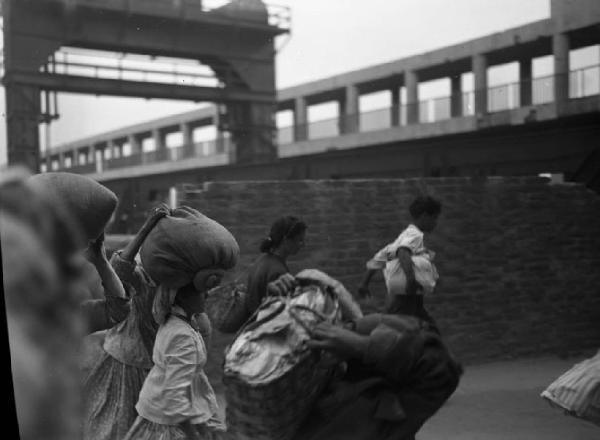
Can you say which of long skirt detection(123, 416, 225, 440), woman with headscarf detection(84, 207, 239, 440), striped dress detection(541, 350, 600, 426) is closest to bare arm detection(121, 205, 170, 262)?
woman with headscarf detection(84, 207, 239, 440)

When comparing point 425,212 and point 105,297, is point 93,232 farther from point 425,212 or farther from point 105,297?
point 425,212

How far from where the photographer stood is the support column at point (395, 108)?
3070 mm

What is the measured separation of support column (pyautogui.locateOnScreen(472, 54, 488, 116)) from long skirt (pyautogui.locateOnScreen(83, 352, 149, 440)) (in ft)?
4.65

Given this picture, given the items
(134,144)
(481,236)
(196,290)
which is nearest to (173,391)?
(196,290)

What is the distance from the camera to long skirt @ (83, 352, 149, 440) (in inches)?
94.7

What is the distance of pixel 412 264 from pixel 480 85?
79cm

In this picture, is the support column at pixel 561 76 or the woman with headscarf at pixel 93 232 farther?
the support column at pixel 561 76

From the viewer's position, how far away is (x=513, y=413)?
355 centimetres

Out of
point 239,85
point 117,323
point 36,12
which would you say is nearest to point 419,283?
point 239,85

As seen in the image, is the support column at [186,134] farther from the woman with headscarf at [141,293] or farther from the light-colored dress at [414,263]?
the light-colored dress at [414,263]

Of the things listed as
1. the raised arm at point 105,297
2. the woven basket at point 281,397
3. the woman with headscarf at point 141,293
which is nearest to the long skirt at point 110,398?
the woman with headscarf at point 141,293

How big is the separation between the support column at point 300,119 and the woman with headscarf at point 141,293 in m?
0.94

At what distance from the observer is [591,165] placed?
125 inches

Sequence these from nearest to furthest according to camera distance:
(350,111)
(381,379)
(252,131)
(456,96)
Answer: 1. (381,379)
2. (456,96)
3. (350,111)
4. (252,131)
